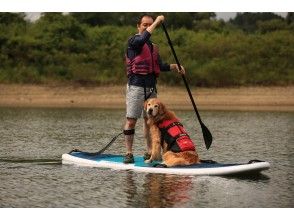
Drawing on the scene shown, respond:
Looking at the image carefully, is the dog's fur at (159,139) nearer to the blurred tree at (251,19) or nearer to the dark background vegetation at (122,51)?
the dark background vegetation at (122,51)

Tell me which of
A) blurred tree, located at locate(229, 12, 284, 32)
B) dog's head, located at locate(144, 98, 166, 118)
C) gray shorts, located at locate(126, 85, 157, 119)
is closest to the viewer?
dog's head, located at locate(144, 98, 166, 118)

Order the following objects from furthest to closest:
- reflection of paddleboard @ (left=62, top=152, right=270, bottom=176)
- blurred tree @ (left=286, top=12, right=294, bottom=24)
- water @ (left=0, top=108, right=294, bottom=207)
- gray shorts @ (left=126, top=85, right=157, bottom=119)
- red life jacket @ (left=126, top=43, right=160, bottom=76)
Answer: blurred tree @ (left=286, top=12, right=294, bottom=24) < gray shorts @ (left=126, top=85, right=157, bottom=119) < red life jacket @ (left=126, top=43, right=160, bottom=76) < reflection of paddleboard @ (left=62, top=152, right=270, bottom=176) < water @ (left=0, top=108, right=294, bottom=207)

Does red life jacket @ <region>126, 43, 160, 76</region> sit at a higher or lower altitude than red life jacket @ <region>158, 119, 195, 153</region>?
higher

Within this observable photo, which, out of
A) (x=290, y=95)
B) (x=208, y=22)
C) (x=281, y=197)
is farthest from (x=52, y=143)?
(x=208, y=22)

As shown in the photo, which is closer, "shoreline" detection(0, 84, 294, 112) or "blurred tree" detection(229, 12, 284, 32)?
"shoreline" detection(0, 84, 294, 112)

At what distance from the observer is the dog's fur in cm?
945

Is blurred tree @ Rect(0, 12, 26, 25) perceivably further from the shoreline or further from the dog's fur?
the dog's fur

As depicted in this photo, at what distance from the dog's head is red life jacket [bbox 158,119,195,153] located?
0.49ft

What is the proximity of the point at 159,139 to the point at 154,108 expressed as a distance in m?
0.44

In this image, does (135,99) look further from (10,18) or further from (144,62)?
(10,18)

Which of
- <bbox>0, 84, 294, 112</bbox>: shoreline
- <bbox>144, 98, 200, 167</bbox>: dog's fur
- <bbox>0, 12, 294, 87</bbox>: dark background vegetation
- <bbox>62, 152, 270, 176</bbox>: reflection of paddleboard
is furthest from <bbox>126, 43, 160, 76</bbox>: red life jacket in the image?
<bbox>0, 12, 294, 87</bbox>: dark background vegetation

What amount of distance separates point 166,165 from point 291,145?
4426 mm

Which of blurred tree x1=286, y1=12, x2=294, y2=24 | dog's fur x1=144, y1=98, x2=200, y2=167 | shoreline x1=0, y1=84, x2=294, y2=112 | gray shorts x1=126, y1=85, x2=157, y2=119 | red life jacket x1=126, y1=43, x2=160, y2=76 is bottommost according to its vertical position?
shoreline x1=0, y1=84, x2=294, y2=112

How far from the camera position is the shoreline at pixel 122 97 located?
90.0 ft
